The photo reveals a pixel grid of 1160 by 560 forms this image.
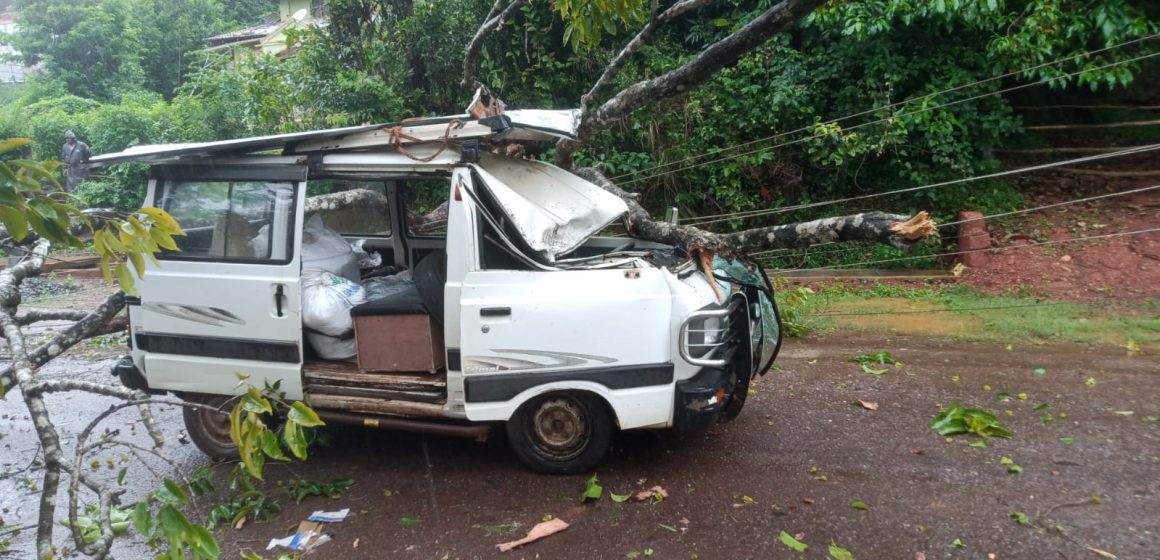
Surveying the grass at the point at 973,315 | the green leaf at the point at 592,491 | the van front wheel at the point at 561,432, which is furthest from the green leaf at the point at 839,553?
the grass at the point at 973,315

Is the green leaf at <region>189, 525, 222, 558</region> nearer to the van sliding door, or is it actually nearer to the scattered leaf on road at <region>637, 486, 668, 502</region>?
A: the van sliding door

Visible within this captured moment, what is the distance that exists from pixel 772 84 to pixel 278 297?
25.5ft

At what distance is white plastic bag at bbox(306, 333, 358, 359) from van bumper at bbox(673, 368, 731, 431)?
2133 millimetres

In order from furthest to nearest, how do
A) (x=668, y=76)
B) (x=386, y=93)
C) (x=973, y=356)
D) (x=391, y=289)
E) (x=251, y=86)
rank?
(x=251, y=86)
(x=386, y=93)
(x=973, y=356)
(x=668, y=76)
(x=391, y=289)

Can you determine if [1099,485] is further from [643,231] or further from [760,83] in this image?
[760,83]

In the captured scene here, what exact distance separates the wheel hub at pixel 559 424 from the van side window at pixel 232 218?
1.84 metres

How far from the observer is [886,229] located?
4.40m

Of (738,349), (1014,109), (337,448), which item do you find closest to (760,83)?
(1014,109)

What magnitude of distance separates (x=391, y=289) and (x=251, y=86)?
761 cm

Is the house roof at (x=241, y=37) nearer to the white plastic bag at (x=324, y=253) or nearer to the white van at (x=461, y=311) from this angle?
the white plastic bag at (x=324, y=253)

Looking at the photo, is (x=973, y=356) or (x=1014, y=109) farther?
(x=1014, y=109)

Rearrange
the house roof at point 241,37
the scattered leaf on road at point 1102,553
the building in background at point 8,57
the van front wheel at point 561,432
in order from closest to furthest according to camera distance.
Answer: the scattered leaf on road at point 1102,553
the van front wheel at point 561,432
the house roof at point 241,37
the building in background at point 8,57

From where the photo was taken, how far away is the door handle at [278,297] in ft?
16.0

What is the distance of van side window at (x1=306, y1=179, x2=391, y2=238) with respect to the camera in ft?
19.6
